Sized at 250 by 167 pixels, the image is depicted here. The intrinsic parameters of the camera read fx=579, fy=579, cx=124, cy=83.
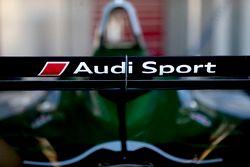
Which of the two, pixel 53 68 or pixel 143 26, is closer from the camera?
pixel 53 68

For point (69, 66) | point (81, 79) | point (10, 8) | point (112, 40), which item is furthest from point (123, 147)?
point (10, 8)

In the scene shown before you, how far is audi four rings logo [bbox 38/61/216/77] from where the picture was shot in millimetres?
1610

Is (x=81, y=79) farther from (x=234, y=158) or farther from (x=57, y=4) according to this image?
(x=57, y=4)

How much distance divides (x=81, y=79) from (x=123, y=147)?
0.32 metres

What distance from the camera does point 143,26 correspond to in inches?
233

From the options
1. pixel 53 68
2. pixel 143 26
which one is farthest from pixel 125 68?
pixel 143 26

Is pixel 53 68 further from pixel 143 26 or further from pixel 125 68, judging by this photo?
pixel 143 26

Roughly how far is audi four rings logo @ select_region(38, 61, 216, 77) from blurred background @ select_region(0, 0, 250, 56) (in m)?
4.10

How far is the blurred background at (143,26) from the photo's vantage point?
585 centimetres

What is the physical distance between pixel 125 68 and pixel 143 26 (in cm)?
433

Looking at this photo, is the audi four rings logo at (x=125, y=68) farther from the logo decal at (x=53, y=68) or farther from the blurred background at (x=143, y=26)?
the blurred background at (x=143, y=26)

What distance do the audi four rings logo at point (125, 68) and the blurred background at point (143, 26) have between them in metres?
4.10

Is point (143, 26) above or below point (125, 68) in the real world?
below

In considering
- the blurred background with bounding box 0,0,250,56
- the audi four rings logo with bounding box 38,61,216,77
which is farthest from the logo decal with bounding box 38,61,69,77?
the blurred background with bounding box 0,0,250,56
